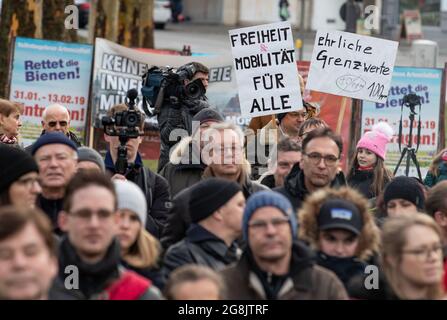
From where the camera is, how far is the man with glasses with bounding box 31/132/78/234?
941 centimetres

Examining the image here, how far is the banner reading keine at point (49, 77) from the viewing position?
18891mm

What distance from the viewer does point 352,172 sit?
42.8 feet

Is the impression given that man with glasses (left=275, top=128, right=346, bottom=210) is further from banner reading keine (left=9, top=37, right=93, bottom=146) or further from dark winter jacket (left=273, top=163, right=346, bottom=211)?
banner reading keine (left=9, top=37, right=93, bottom=146)

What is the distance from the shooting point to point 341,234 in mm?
8602

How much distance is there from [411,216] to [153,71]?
5.66m

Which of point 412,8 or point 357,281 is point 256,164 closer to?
point 357,281

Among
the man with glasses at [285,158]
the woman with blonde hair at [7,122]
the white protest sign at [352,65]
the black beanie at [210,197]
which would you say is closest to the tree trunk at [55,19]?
the white protest sign at [352,65]

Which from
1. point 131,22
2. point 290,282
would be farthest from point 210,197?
point 131,22

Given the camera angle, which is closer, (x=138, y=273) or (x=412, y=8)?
(x=138, y=273)

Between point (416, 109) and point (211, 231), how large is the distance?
31.9 feet

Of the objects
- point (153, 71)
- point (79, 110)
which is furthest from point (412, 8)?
point (153, 71)

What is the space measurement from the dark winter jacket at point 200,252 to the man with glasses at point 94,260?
3.35 feet

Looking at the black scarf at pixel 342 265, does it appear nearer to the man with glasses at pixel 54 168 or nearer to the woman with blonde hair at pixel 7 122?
the man with glasses at pixel 54 168

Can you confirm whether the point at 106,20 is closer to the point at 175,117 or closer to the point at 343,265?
the point at 175,117
